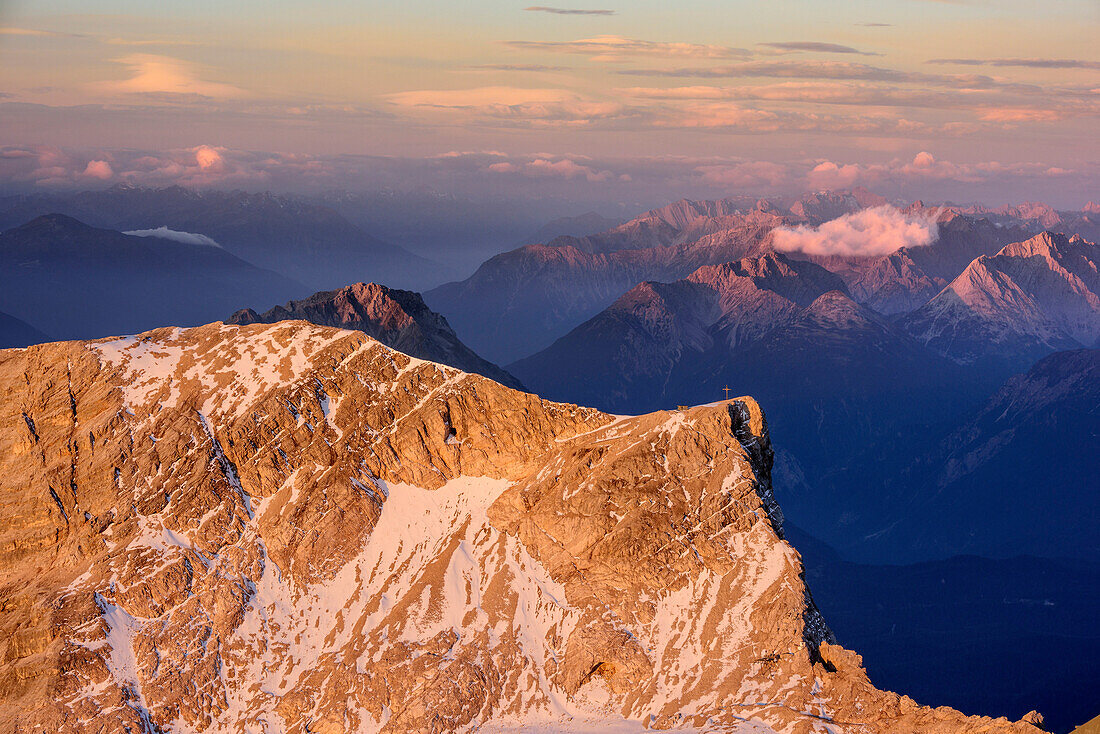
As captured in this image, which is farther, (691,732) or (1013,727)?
(691,732)

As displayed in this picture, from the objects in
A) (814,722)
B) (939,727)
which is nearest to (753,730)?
(814,722)

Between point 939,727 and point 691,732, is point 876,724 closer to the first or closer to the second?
point 939,727

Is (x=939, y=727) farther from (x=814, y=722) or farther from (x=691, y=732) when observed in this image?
(x=691, y=732)

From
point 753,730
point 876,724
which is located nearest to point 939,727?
point 876,724

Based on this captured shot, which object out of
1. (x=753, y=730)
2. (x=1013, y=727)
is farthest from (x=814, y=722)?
(x=1013, y=727)

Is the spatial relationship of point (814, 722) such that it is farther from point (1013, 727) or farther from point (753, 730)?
point (1013, 727)

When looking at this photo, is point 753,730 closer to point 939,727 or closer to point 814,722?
point 814,722
